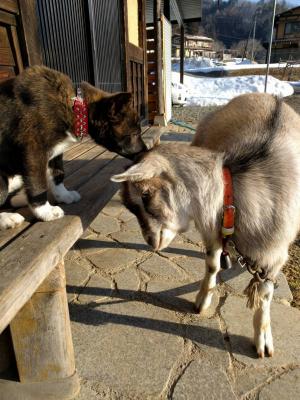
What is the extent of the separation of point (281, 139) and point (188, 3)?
14.2 meters

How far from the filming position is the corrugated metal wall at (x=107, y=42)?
5.20 metres

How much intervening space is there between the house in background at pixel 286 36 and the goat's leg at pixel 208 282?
5755 cm

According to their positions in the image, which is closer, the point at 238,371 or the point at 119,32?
the point at 238,371

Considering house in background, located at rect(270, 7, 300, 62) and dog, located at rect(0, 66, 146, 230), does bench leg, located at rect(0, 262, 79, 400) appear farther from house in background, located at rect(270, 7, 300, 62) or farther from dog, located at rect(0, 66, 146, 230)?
house in background, located at rect(270, 7, 300, 62)

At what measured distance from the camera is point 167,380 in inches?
79.5

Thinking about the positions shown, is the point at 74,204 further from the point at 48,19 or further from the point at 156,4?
the point at 156,4

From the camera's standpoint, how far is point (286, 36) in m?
56.9

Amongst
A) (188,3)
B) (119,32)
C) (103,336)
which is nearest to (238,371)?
(103,336)

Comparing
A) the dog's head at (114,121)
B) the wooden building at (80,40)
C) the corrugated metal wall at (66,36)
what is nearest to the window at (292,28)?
the wooden building at (80,40)

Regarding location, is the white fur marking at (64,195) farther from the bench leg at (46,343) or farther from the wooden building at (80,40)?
the wooden building at (80,40)

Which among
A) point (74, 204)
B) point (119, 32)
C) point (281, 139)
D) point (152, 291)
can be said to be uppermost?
point (119, 32)

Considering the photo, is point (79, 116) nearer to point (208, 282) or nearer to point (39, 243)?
point (39, 243)

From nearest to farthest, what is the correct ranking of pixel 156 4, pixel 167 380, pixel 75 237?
pixel 75 237 → pixel 167 380 → pixel 156 4

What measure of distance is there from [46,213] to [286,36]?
65.3 metres
